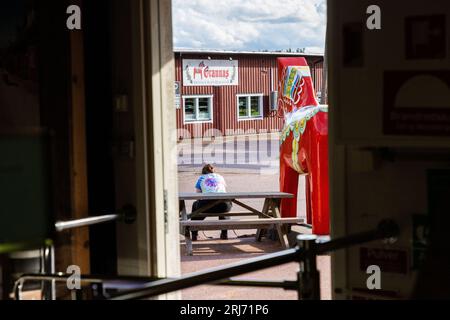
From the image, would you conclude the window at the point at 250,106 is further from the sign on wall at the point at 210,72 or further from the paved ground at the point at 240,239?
the paved ground at the point at 240,239

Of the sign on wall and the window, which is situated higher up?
the sign on wall

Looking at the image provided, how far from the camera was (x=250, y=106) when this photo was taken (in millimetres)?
24938

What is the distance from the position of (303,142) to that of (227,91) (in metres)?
15.4

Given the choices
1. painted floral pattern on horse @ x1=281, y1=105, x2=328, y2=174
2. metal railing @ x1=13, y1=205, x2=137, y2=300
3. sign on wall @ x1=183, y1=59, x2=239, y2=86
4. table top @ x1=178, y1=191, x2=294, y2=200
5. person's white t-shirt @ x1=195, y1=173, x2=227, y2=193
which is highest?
sign on wall @ x1=183, y1=59, x2=239, y2=86

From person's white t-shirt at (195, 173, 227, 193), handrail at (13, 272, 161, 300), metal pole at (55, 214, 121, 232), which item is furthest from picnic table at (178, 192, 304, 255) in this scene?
handrail at (13, 272, 161, 300)

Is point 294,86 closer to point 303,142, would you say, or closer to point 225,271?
point 303,142

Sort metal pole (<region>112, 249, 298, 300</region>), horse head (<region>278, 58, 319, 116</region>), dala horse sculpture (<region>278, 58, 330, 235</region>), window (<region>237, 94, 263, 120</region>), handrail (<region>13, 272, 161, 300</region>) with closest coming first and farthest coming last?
metal pole (<region>112, 249, 298, 300</region>) → handrail (<region>13, 272, 161, 300</region>) → dala horse sculpture (<region>278, 58, 330, 235</region>) → horse head (<region>278, 58, 319, 116</region>) → window (<region>237, 94, 263, 120</region>)

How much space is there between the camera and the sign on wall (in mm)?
22641

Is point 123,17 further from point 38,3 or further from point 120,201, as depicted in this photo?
point 120,201

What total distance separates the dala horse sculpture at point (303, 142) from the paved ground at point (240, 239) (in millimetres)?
655

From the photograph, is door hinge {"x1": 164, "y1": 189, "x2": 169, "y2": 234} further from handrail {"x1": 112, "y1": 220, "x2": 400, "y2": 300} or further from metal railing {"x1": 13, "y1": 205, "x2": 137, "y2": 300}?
handrail {"x1": 112, "y1": 220, "x2": 400, "y2": 300}

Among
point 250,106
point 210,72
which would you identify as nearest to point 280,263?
point 210,72

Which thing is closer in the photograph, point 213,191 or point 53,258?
point 53,258

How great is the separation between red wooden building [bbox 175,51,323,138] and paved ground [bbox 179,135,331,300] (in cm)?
80
